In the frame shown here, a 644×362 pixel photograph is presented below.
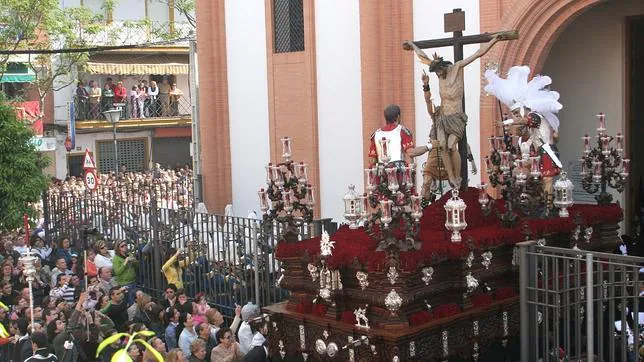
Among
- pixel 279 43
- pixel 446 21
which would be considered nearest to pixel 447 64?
pixel 446 21

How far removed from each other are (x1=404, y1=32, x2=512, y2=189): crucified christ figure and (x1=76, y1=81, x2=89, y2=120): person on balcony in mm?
26564

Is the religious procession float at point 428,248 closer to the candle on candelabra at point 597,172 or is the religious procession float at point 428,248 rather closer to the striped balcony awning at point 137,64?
the candle on candelabra at point 597,172

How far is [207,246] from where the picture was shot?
1445 cm

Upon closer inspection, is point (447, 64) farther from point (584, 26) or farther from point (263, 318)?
point (584, 26)

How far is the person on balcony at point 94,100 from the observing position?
36406 millimetres

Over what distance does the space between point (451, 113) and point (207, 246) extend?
15.6ft

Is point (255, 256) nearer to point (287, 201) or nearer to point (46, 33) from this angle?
point (287, 201)

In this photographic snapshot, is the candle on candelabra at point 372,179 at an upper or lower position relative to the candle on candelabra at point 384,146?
lower

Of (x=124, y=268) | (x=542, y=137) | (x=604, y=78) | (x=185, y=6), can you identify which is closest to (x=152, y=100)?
(x=185, y=6)

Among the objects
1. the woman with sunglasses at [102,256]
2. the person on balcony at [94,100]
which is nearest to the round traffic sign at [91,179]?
the woman with sunglasses at [102,256]

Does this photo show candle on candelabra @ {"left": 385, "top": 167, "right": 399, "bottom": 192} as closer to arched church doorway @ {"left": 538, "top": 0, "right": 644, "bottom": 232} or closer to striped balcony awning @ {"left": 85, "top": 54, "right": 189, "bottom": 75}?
arched church doorway @ {"left": 538, "top": 0, "right": 644, "bottom": 232}

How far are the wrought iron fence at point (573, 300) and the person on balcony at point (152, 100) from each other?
29324 millimetres

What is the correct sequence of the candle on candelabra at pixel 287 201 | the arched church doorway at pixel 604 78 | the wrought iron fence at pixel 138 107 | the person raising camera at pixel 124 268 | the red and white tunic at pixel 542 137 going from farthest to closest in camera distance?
the wrought iron fence at pixel 138 107 < the arched church doorway at pixel 604 78 < the person raising camera at pixel 124 268 < the red and white tunic at pixel 542 137 < the candle on candelabra at pixel 287 201

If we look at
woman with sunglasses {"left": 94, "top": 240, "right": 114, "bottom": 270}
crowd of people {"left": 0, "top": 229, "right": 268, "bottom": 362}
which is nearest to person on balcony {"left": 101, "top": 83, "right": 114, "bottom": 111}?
woman with sunglasses {"left": 94, "top": 240, "right": 114, "bottom": 270}
